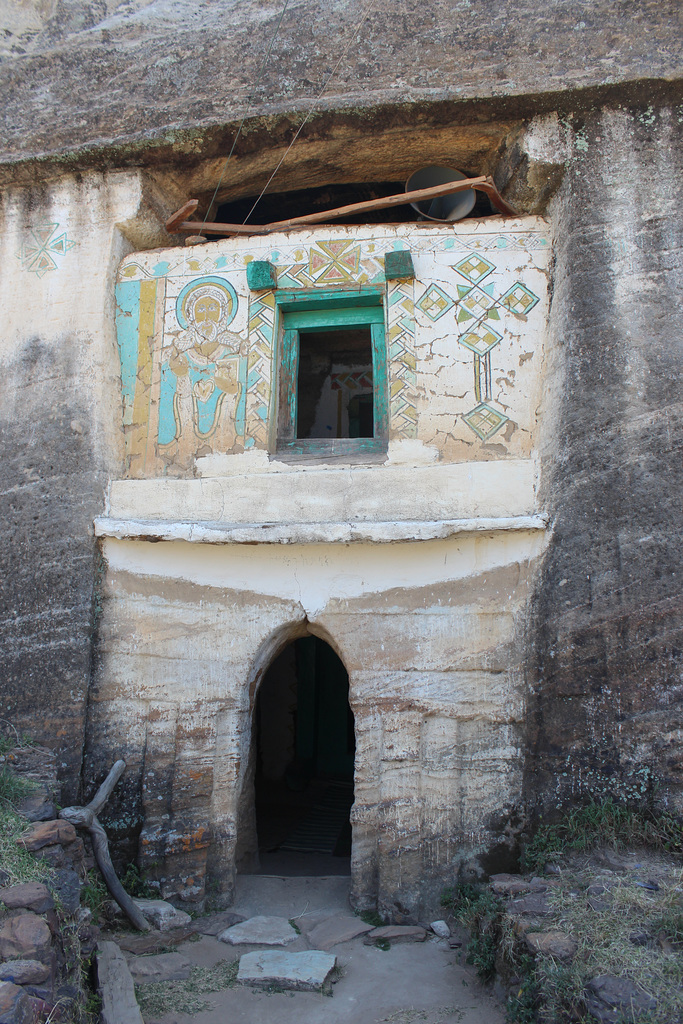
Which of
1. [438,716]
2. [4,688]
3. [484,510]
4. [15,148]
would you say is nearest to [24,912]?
[4,688]

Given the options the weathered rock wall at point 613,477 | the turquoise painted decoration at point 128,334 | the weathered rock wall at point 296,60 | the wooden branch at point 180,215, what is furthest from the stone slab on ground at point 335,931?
the weathered rock wall at point 296,60

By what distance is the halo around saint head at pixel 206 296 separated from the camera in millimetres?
5324

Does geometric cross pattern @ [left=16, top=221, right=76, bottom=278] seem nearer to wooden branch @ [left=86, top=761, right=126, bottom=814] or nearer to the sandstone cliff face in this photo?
the sandstone cliff face

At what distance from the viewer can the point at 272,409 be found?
5.19 m

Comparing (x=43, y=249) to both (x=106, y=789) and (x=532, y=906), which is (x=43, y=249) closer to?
(x=106, y=789)

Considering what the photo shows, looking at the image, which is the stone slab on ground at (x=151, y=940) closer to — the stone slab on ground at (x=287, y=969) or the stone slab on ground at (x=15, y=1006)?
the stone slab on ground at (x=287, y=969)

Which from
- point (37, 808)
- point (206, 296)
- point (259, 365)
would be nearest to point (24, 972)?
point (37, 808)

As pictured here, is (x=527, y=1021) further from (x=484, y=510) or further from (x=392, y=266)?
(x=392, y=266)

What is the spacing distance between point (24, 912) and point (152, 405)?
3206mm

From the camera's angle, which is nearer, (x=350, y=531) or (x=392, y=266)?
(x=350, y=531)

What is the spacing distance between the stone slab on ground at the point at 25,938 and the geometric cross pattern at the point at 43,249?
4.16 metres

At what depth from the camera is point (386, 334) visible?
5.11 meters

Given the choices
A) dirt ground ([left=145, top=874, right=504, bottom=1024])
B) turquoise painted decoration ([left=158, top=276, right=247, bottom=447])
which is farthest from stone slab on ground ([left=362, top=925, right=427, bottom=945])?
turquoise painted decoration ([left=158, top=276, right=247, bottom=447])

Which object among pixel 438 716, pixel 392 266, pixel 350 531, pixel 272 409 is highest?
pixel 392 266
